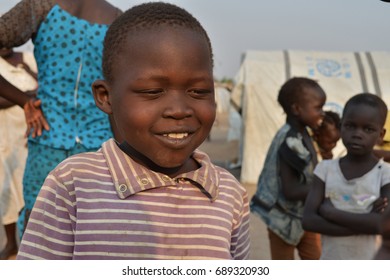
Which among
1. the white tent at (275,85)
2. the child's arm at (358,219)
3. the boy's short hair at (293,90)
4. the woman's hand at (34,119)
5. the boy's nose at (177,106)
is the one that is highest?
the white tent at (275,85)

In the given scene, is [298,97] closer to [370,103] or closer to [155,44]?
[370,103]

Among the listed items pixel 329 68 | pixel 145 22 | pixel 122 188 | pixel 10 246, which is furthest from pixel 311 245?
pixel 329 68

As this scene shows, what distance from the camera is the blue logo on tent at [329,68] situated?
304 inches

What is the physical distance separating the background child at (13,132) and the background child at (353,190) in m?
2.51

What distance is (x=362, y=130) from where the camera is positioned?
7.26 feet

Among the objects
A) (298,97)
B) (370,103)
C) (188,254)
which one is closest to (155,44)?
(188,254)

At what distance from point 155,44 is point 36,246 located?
0.55m

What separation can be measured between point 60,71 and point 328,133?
1700 millimetres

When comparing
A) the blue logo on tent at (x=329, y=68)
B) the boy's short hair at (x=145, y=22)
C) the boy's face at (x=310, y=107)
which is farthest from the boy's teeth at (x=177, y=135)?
the blue logo on tent at (x=329, y=68)

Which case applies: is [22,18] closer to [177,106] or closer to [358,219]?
[177,106]

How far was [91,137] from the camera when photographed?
2.24 metres

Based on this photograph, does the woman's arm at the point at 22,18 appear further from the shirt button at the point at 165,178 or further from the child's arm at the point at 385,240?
the child's arm at the point at 385,240

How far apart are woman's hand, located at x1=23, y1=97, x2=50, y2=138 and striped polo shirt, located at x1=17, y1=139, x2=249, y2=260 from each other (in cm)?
97

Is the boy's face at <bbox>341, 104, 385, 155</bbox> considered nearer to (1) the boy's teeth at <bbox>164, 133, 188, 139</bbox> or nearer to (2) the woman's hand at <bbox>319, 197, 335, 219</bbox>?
(2) the woman's hand at <bbox>319, 197, 335, 219</bbox>
